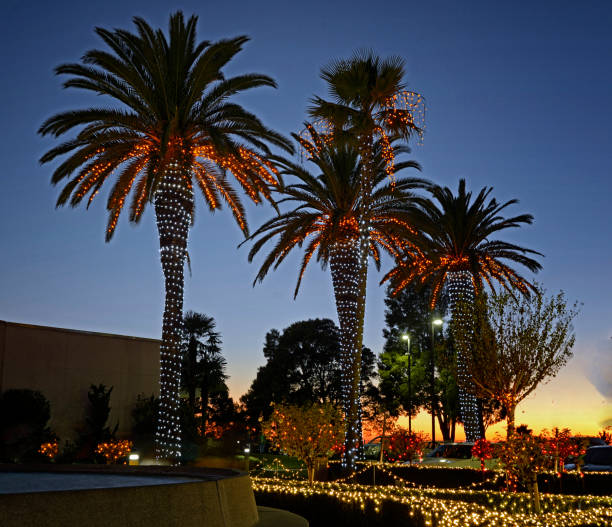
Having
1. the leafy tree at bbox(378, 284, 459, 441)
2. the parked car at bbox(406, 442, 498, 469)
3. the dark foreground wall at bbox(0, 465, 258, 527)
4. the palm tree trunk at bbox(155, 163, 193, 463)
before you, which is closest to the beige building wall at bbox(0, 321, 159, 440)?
the palm tree trunk at bbox(155, 163, 193, 463)

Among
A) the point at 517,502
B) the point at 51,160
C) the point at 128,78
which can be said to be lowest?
the point at 517,502

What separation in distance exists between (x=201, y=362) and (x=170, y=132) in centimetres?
3874

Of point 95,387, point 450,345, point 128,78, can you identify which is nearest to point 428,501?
point 128,78

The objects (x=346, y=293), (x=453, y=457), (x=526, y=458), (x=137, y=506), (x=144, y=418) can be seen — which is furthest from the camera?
(x=144, y=418)

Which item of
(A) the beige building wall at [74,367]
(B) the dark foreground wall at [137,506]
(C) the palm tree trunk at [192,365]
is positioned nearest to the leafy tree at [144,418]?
(A) the beige building wall at [74,367]

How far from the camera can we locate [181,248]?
2116 centimetres

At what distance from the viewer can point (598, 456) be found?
24219 mm

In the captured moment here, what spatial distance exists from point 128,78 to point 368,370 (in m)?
44.2

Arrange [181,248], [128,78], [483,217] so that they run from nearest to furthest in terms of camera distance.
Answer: [128,78], [181,248], [483,217]

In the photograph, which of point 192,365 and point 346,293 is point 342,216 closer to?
point 346,293

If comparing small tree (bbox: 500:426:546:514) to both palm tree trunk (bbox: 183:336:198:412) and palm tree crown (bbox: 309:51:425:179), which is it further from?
palm tree trunk (bbox: 183:336:198:412)

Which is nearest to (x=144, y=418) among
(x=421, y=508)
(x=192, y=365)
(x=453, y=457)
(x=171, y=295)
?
(x=171, y=295)

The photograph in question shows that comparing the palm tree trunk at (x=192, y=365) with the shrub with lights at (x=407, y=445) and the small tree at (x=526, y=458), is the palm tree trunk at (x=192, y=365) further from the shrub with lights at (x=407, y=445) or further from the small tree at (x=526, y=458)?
the small tree at (x=526, y=458)

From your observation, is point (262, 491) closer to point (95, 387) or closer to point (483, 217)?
point (95, 387)
